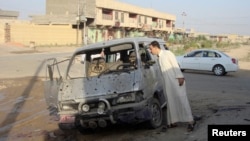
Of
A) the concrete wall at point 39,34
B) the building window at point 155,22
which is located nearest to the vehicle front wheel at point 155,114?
the concrete wall at point 39,34

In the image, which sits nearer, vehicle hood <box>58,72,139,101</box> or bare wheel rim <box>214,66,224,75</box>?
vehicle hood <box>58,72,139,101</box>

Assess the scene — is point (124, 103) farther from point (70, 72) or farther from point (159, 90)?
point (70, 72)

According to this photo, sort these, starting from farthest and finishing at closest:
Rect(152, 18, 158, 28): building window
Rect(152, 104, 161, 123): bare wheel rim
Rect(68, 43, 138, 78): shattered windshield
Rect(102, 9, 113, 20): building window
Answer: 1. Rect(152, 18, 158, 28): building window
2. Rect(102, 9, 113, 20): building window
3. Rect(68, 43, 138, 78): shattered windshield
4. Rect(152, 104, 161, 123): bare wheel rim

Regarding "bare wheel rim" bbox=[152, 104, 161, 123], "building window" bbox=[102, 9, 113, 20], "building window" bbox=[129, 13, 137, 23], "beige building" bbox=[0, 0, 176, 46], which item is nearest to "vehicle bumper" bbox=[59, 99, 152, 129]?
"bare wheel rim" bbox=[152, 104, 161, 123]

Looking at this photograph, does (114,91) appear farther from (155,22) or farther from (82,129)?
(155,22)

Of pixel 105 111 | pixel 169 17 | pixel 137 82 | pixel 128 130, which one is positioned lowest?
pixel 128 130

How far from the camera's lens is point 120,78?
7660 millimetres

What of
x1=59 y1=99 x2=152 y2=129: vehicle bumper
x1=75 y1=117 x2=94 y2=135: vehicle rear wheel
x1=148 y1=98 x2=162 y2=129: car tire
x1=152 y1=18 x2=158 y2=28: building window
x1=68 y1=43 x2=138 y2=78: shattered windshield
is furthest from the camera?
x1=152 y1=18 x2=158 y2=28: building window

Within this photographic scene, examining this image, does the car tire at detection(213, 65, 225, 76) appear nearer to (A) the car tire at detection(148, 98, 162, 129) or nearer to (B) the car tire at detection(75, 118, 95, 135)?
(A) the car tire at detection(148, 98, 162, 129)

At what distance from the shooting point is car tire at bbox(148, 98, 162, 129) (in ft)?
25.7

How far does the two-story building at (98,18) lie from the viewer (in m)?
65.9

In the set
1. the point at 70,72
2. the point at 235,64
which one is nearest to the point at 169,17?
the point at 235,64

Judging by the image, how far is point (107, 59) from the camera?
873 cm

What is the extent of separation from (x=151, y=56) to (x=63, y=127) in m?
2.51
